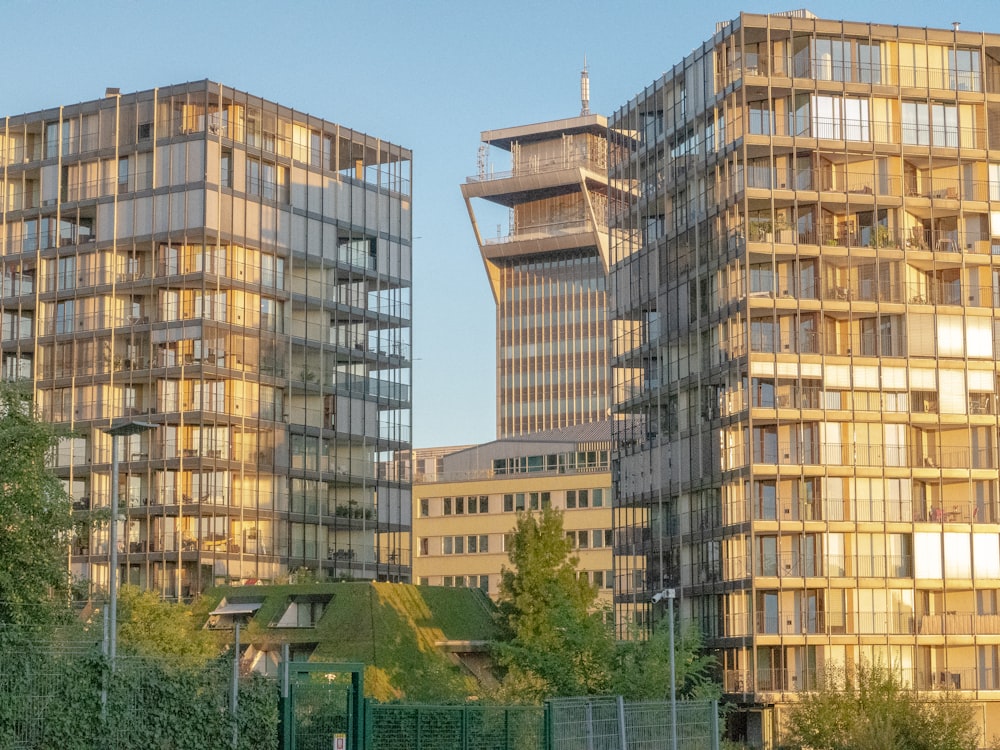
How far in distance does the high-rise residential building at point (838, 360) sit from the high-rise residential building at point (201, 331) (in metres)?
28.0

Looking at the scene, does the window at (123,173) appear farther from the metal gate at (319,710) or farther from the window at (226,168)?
the metal gate at (319,710)

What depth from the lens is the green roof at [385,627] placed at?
253ft

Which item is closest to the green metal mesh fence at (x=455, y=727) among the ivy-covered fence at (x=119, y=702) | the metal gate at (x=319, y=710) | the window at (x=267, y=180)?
the metal gate at (x=319, y=710)

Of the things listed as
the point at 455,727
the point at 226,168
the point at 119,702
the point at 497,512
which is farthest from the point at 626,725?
the point at 497,512

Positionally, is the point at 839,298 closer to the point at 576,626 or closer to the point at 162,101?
the point at 576,626

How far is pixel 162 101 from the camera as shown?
111 metres

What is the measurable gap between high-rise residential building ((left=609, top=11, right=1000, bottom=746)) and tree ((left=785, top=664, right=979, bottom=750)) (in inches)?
177

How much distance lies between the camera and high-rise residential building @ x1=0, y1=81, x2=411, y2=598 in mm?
106812

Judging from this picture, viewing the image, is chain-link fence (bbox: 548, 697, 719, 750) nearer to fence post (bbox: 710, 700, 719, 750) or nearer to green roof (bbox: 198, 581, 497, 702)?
fence post (bbox: 710, 700, 719, 750)

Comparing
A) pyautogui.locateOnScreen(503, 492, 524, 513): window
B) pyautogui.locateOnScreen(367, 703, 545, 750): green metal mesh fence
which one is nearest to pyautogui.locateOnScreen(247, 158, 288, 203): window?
pyautogui.locateOnScreen(503, 492, 524, 513): window

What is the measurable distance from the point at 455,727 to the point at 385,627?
118 feet

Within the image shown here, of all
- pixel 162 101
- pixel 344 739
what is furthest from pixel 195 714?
pixel 162 101

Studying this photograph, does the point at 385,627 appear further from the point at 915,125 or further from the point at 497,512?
the point at 497,512

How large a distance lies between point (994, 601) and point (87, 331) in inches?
2263
